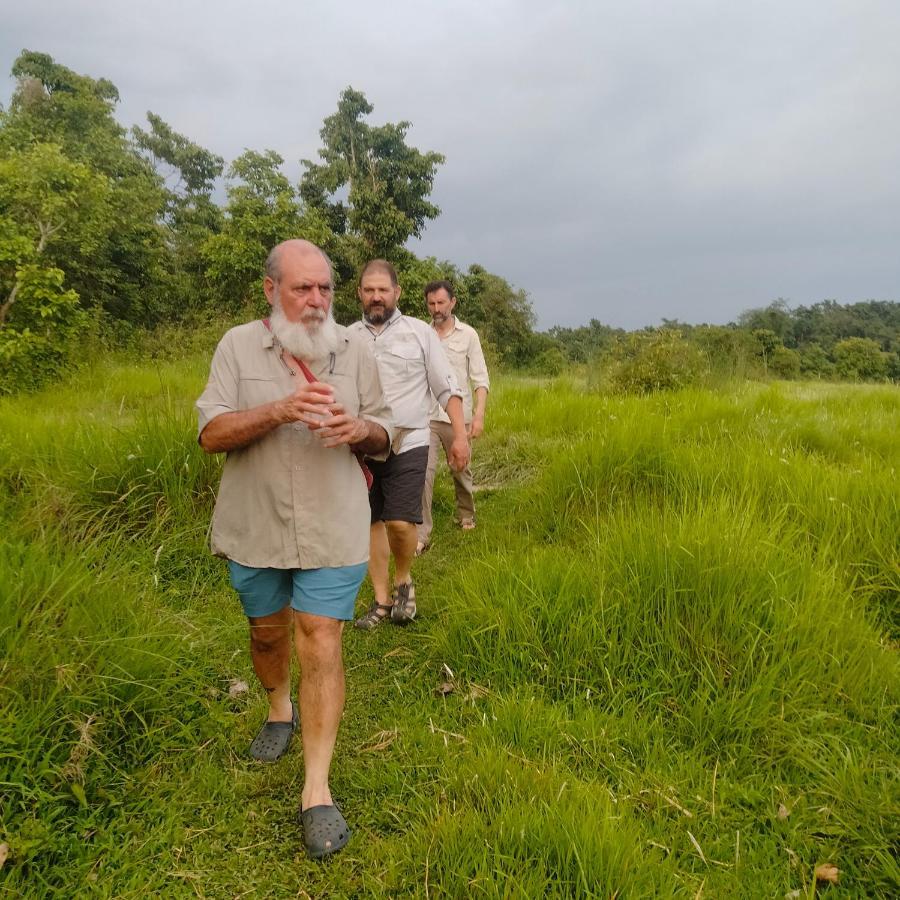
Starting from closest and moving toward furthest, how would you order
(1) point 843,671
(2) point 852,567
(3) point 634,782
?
(3) point 634,782
(1) point 843,671
(2) point 852,567

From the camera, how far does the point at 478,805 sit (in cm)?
209

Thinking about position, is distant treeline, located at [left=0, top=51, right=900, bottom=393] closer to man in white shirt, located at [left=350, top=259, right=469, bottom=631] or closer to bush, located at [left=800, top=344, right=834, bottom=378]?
bush, located at [left=800, top=344, right=834, bottom=378]

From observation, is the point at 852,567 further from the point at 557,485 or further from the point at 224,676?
the point at 224,676

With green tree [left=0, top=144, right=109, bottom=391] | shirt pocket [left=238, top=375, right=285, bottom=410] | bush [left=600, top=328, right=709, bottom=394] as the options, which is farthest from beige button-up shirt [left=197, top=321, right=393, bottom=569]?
bush [left=600, top=328, right=709, bottom=394]

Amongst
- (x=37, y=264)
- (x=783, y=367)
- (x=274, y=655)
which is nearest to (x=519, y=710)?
(x=274, y=655)

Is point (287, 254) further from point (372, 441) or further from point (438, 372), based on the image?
point (438, 372)

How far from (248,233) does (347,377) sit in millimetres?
22284

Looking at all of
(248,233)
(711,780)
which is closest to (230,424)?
(711,780)

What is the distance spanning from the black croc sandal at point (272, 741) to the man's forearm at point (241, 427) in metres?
1.32

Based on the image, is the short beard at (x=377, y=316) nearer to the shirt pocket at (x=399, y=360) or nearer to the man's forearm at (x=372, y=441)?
the shirt pocket at (x=399, y=360)

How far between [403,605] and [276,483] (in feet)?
6.21

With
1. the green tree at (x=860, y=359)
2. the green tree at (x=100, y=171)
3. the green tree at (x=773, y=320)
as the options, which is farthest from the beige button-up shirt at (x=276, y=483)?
the green tree at (x=773, y=320)

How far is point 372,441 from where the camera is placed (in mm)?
2350

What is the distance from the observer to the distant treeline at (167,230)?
893cm
